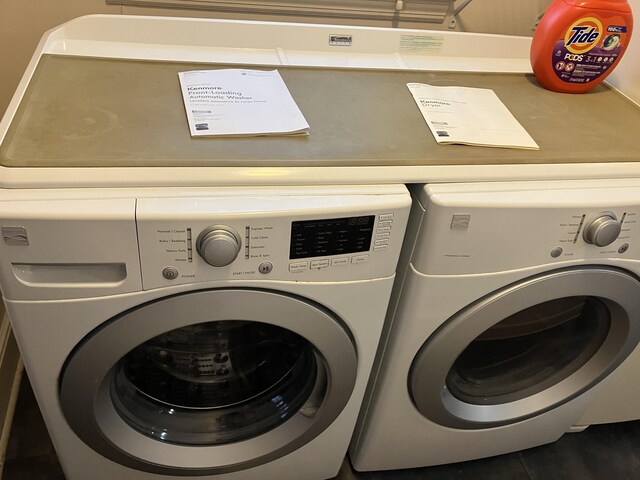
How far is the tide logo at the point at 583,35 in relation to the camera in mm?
1070

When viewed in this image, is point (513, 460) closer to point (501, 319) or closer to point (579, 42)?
point (501, 319)

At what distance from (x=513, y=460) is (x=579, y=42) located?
3.26 ft

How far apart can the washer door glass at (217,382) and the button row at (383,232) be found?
0.26 metres

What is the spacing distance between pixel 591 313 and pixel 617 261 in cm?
22

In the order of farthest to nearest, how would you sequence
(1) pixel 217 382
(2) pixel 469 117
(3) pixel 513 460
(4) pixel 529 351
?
(3) pixel 513 460 → (4) pixel 529 351 → (1) pixel 217 382 → (2) pixel 469 117

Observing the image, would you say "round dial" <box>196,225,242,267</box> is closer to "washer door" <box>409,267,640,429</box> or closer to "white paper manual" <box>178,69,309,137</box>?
"white paper manual" <box>178,69,309,137</box>

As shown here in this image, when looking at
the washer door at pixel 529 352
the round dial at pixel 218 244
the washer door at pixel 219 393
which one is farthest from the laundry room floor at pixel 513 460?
the round dial at pixel 218 244

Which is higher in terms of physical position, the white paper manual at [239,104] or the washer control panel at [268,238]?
the white paper manual at [239,104]

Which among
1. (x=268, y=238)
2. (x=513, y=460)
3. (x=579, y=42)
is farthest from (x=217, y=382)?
(x=579, y=42)

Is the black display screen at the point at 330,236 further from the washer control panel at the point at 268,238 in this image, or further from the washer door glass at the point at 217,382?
the washer door glass at the point at 217,382

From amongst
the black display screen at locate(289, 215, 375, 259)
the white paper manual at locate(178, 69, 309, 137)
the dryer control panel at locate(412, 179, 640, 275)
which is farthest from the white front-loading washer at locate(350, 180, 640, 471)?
the white paper manual at locate(178, 69, 309, 137)

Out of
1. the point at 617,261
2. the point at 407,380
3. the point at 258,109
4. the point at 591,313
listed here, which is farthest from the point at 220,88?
the point at 591,313

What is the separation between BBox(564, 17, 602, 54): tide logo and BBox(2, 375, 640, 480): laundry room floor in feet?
3.22

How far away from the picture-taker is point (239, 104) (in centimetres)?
96
